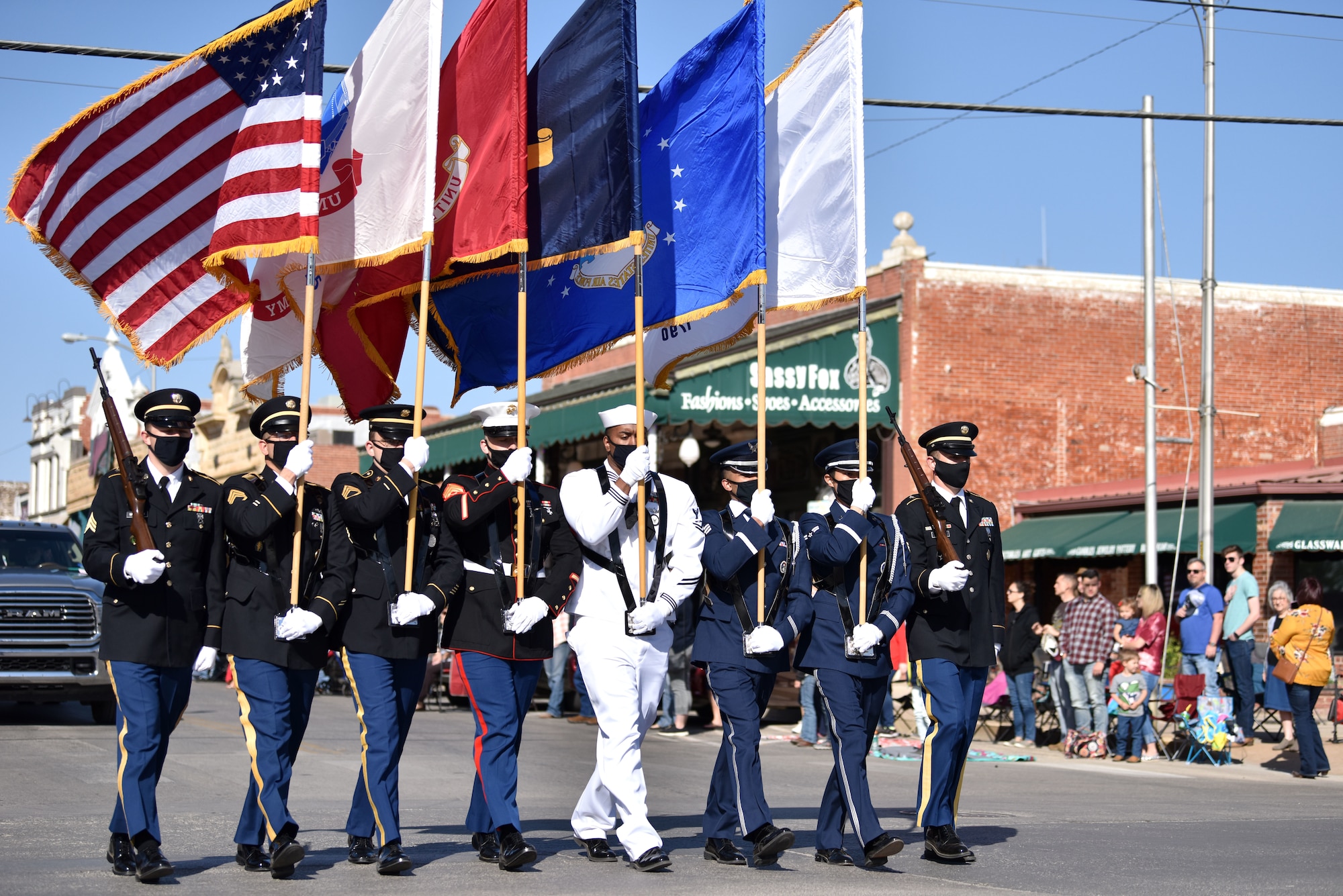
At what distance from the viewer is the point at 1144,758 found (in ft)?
53.7

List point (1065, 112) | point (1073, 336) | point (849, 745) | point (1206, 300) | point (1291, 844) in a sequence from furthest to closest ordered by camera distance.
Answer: point (1073, 336) < point (1206, 300) < point (1065, 112) < point (1291, 844) < point (849, 745)

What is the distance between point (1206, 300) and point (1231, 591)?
4686 millimetres

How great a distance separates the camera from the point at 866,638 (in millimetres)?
7941

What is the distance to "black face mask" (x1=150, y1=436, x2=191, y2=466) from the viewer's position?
750 centimetres

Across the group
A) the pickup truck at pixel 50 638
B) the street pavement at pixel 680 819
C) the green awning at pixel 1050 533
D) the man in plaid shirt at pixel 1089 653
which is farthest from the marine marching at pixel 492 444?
the green awning at pixel 1050 533

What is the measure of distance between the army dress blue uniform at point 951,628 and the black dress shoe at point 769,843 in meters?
0.87

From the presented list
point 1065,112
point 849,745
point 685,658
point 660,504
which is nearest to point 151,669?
point 660,504

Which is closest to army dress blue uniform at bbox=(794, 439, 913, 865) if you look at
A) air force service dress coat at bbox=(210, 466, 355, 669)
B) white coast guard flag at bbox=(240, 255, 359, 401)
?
air force service dress coat at bbox=(210, 466, 355, 669)

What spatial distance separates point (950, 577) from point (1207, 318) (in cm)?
1343

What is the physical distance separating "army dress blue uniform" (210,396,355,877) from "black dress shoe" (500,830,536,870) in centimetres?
97

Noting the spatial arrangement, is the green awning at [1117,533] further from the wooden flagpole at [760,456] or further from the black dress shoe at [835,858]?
the black dress shoe at [835,858]

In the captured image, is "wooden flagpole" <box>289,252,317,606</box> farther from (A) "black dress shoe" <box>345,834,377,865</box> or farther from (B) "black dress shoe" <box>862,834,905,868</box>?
(B) "black dress shoe" <box>862,834,905,868</box>

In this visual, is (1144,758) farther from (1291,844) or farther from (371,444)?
(371,444)

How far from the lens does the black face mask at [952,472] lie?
848cm
